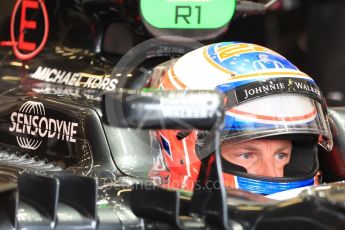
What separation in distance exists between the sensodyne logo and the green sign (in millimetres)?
345

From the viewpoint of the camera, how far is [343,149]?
189 centimetres

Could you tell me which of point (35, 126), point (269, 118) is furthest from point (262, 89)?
point (35, 126)

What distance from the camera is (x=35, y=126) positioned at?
1.78 meters

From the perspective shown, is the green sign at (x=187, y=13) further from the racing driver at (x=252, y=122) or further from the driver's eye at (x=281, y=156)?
the driver's eye at (x=281, y=156)

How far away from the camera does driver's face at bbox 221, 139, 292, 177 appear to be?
5.56 ft

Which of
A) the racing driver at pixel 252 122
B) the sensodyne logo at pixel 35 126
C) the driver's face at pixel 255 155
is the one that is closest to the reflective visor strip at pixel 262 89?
the racing driver at pixel 252 122

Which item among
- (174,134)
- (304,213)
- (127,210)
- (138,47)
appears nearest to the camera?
(304,213)

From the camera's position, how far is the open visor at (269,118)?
5.32ft

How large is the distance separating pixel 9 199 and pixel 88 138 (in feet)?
1.58

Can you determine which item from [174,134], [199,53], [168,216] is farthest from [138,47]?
[168,216]

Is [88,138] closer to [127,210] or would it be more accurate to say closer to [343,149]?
[127,210]

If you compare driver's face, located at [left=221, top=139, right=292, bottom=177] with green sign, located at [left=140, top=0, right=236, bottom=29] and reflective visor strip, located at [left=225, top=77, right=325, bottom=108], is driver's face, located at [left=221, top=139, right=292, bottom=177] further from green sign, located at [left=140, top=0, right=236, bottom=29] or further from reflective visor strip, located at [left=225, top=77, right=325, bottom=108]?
green sign, located at [left=140, top=0, right=236, bottom=29]

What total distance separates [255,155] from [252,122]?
4.5 inches

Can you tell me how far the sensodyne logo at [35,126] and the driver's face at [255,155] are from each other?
0.33 m
